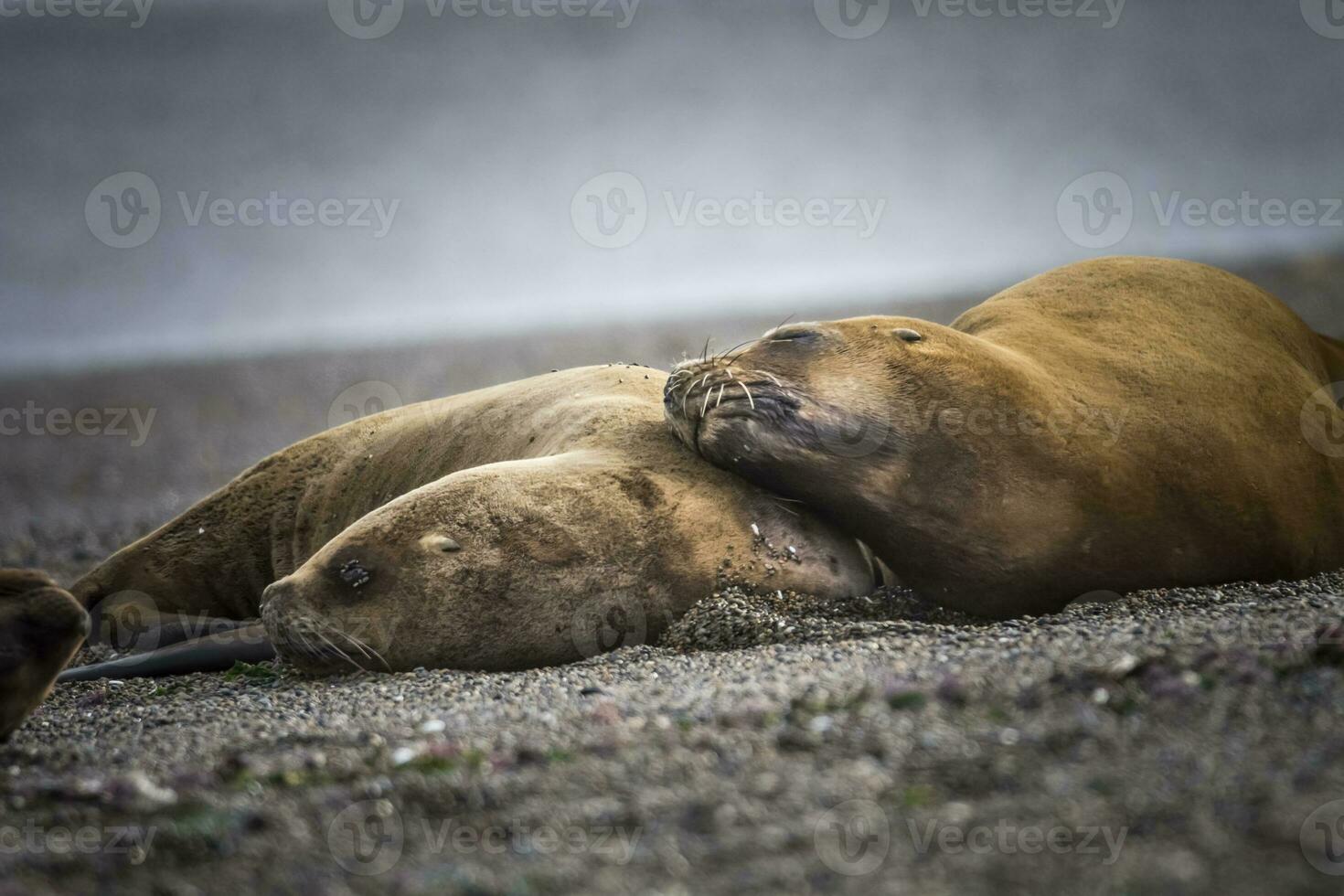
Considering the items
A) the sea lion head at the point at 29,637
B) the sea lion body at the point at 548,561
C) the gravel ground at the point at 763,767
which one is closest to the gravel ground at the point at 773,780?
the gravel ground at the point at 763,767

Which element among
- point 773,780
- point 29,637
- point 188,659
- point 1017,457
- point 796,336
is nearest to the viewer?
point 773,780

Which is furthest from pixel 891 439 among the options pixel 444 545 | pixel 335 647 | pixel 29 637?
pixel 29 637

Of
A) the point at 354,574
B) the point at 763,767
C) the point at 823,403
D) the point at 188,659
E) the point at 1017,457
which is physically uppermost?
Answer: the point at 823,403

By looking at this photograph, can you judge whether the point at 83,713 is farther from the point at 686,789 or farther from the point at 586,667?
the point at 686,789

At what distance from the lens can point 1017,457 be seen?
444 centimetres

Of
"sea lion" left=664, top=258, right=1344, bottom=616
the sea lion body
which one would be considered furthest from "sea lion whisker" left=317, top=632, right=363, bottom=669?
"sea lion" left=664, top=258, right=1344, bottom=616

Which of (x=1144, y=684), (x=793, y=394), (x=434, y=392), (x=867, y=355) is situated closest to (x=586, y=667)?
(x=793, y=394)

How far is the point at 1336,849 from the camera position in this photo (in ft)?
7.06

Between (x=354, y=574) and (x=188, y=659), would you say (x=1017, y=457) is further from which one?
(x=188, y=659)

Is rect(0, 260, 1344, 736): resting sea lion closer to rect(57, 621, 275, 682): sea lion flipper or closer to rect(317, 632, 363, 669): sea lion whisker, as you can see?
rect(317, 632, 363, 669): sea lion whisker

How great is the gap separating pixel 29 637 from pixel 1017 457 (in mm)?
3094

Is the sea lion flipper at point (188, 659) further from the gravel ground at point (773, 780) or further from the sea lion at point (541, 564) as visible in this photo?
the gravel ground at point (773, 780)

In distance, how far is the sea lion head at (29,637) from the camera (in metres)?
3.53

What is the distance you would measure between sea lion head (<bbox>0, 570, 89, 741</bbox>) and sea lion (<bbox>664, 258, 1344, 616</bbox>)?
2143 mm
